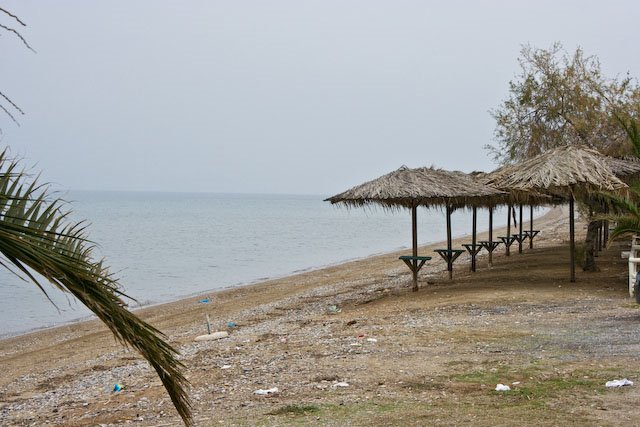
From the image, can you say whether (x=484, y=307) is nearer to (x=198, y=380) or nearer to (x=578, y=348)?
(x=578, y=348)

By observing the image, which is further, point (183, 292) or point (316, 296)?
point (183, 292)

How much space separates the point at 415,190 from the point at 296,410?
7.46 m

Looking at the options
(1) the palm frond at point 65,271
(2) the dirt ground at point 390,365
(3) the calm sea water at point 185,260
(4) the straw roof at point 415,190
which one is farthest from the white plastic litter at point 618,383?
(4) the straw roof at point 415,190

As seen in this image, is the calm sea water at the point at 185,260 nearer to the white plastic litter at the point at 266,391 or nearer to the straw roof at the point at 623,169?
the white plastic litter at the point at 266,391

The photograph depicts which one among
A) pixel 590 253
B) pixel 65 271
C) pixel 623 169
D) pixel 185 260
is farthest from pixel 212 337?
pixel 185 260

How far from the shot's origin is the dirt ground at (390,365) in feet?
17.5

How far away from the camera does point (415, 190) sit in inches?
490

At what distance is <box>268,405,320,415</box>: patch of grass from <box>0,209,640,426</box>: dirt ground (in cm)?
2

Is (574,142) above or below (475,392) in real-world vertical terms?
above

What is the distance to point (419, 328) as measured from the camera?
891 centimetres

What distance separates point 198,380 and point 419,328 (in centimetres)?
311

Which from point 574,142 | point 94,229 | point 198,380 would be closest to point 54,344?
point 198,380

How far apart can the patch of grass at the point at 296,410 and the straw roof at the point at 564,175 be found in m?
7.39

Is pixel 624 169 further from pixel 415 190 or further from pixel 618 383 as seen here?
pixel 618 383
